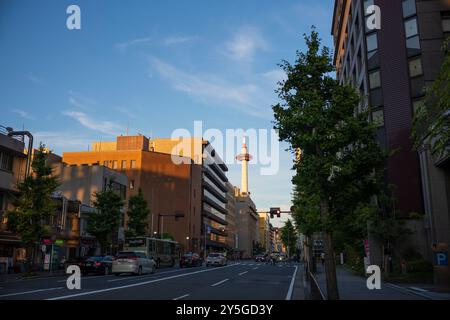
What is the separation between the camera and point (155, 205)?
282 ft

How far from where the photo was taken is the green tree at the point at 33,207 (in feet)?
95.5

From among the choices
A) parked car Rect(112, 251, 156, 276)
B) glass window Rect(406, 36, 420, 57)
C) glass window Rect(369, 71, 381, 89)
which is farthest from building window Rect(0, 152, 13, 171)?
glass window Rect(406, 36, 420, 57)

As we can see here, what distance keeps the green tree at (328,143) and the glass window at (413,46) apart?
20.0m

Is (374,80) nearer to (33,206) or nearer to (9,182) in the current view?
(33,206)

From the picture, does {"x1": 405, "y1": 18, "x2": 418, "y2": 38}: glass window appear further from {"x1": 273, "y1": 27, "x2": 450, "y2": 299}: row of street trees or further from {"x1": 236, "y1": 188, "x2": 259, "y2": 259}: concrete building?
{"x1": 236, "y1": 188, "x2": 259, "y2": 259}: concrete building

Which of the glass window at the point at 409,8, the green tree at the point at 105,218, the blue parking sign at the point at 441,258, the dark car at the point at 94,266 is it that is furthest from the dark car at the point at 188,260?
the glass window at the point at 409,8

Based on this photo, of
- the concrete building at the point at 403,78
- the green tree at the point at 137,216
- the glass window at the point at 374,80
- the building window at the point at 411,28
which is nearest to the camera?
the concrete building at the point at 403,78

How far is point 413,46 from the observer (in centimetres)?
3173

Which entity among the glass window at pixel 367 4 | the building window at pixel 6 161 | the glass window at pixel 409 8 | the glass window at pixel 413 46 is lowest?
the building window at pixel 6 161

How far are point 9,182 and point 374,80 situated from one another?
3071 cm

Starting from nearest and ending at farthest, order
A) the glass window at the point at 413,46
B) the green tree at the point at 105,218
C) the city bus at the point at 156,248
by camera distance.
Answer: the glass window at the point at 413,46
the green tree at the point at 105,218
the city bus at the point at 156,248

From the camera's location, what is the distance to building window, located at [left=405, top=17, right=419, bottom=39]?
3188cm

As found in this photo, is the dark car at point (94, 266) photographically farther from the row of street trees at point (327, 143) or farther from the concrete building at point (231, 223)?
the concrete building at point (231, 223)

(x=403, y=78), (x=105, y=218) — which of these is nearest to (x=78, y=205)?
(x=105, y=218)
